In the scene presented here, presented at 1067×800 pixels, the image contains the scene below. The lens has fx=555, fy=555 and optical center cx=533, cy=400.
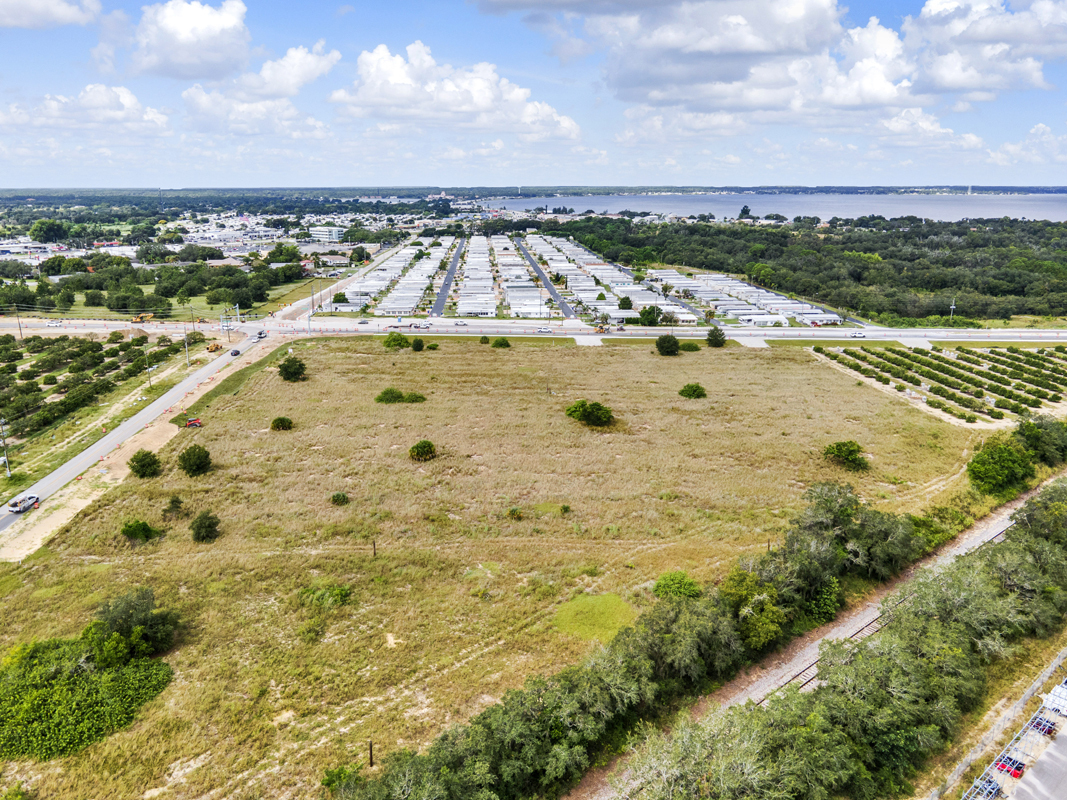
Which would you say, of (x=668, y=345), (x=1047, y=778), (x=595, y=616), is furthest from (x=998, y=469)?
(x=668, y=345)

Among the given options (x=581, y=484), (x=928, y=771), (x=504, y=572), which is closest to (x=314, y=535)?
(x=504, y=572)

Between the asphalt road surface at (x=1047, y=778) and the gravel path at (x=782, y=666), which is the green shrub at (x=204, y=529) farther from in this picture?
the asphalt road surface at (x=1047, y=778)

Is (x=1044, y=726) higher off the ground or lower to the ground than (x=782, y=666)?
higher

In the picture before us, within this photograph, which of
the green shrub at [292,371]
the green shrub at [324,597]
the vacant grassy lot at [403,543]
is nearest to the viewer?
the vacant grassy lot at [403,543]

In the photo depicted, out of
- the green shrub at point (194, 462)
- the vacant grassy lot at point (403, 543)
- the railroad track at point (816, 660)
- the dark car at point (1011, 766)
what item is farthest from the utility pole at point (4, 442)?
the dark car at point (1011, 766)

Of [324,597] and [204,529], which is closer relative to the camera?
[324,597]

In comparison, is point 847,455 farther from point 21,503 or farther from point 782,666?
point 21,503
